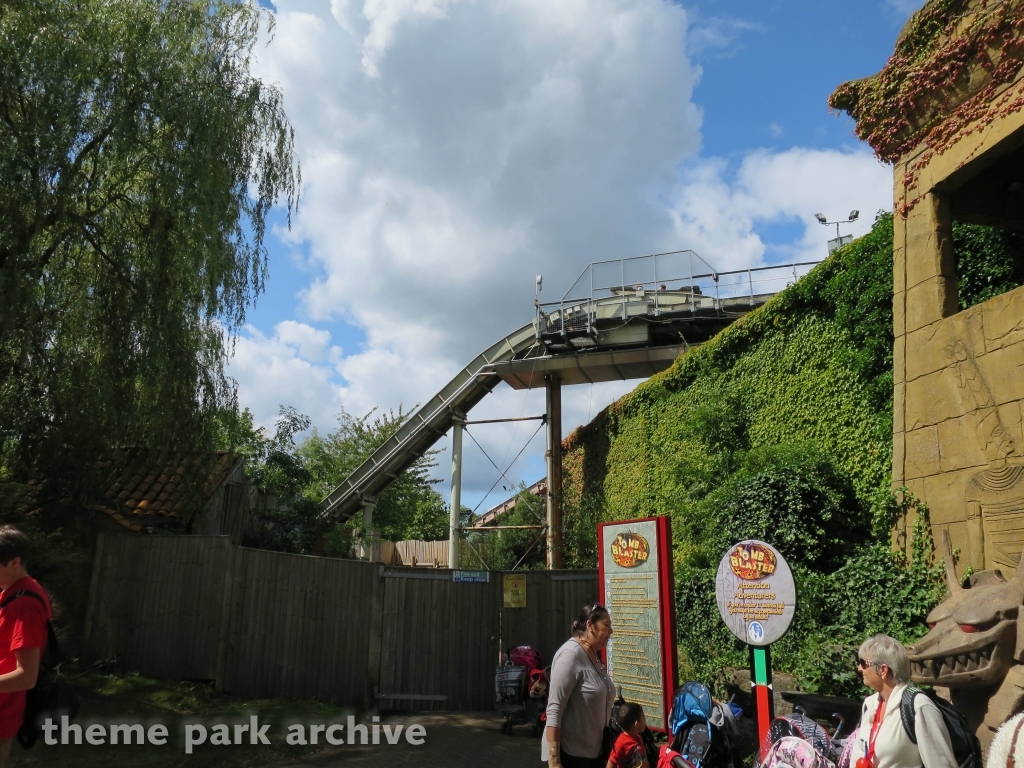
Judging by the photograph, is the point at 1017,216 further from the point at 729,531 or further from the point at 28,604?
the point at 28,604

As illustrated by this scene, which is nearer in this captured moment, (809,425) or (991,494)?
→ (991,494)

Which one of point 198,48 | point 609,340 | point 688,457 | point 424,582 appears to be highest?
point 198,48

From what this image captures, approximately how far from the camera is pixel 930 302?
29.7 feet

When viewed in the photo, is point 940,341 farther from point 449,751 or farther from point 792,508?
point 449,751

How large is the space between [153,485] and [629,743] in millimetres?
11033

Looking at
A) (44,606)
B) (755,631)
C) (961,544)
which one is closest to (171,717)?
(44,606)

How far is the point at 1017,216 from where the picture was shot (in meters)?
9.70

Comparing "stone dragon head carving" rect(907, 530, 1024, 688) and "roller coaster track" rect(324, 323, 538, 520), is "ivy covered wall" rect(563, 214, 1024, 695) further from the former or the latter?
"roller coaster track" rect(324, 323, 538, 520)

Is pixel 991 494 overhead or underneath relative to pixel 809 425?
underneath

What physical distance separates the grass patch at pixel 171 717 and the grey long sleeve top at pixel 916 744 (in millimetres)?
6470

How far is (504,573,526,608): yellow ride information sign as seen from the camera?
1209cm

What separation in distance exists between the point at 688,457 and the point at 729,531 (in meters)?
4.36

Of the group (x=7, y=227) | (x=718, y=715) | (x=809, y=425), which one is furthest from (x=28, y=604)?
(x=809, y=425)

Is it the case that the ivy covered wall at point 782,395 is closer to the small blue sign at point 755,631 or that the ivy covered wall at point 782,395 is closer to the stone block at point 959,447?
the stone block at point 959,447
